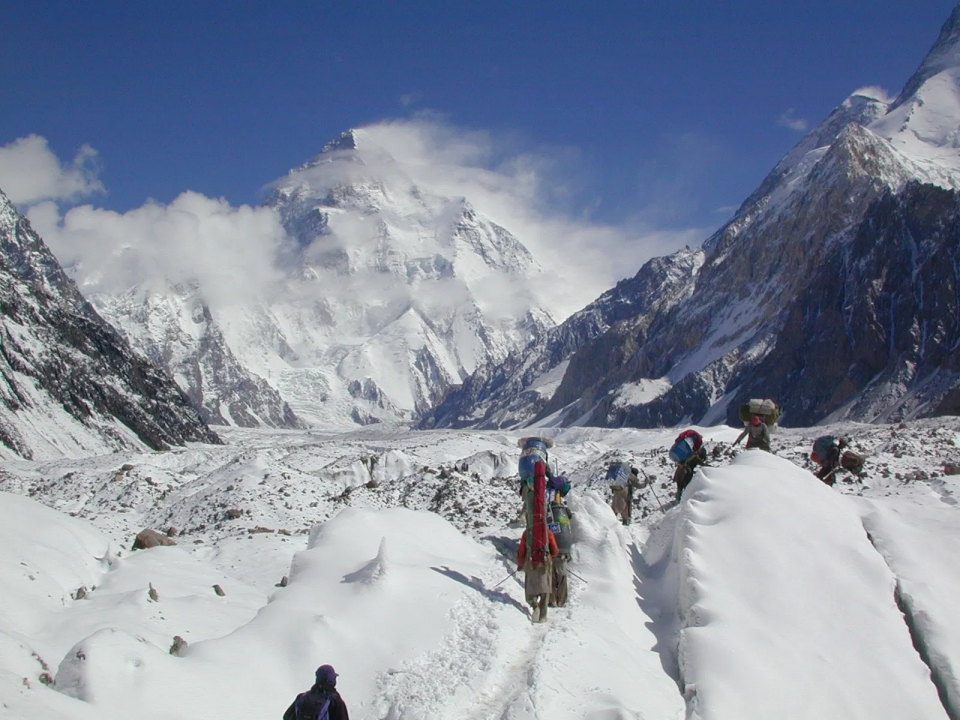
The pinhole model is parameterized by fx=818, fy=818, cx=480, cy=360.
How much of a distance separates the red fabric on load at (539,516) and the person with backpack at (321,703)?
5520 millimetres

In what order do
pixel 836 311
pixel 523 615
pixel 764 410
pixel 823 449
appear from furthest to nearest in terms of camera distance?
pixel 836 311, pixel 764 410, pixel 823 449, pixel 523 615

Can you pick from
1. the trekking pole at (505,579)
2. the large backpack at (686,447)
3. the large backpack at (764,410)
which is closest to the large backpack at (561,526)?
the trekking pole at (505,579)

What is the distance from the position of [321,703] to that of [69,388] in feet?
328

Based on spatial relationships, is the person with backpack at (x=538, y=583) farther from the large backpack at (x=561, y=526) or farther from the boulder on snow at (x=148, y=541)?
the boulder on snow at (x=148, y=541)

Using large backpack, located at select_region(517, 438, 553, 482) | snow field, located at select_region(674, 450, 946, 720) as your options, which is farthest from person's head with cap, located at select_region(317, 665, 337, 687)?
large backpack, located at select_region(517, 438, 553, 482)

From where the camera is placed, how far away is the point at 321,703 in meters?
9.59

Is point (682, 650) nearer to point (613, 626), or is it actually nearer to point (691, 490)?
point (613, 626)

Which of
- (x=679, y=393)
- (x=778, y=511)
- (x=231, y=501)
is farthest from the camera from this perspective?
(x=679, y=393)

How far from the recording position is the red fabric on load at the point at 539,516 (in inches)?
578

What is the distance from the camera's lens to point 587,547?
16938mm

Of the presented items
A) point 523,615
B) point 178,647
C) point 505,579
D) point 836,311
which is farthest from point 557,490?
point 836,311

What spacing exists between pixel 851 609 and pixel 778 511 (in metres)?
2.69

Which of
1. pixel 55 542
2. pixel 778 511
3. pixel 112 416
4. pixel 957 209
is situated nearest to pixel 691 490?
pixel 778 511

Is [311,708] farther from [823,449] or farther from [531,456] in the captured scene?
[823,449]
